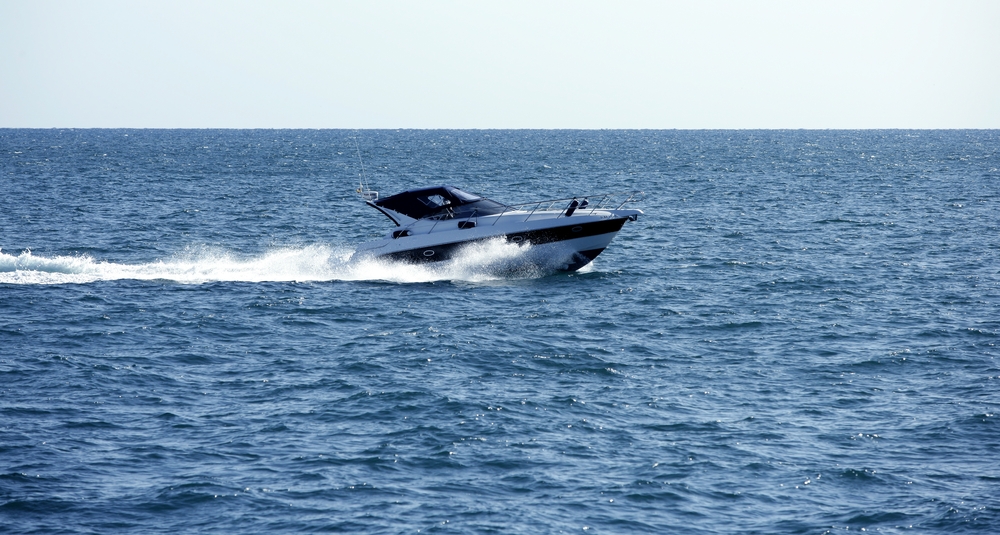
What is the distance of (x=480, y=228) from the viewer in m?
24.1

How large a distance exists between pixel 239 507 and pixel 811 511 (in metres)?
6.70

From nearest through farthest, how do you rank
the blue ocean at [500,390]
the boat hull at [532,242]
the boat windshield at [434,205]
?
the blue ocean at [500,390]
the boat hull at [532,242]
the boat windshield at [434,205]

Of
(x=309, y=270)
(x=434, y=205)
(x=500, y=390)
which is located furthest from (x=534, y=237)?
(x=500, y=390)

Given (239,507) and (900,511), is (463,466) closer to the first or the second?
(239,507)

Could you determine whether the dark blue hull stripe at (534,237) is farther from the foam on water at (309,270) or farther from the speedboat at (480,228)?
the foam on water at (309,270)

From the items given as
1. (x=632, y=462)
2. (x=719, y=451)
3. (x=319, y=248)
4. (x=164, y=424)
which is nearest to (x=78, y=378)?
(x=164, y=424)

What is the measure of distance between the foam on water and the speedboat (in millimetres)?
241

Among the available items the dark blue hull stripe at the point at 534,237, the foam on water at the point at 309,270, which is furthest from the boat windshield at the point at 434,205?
the foam on water at the point at 309,270

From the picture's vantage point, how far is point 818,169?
267 ft

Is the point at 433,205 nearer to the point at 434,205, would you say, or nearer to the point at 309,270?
the point at 434,205

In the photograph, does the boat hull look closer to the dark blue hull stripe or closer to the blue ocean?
the dark blue hull stripe

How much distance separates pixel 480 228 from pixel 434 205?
152 centimetres

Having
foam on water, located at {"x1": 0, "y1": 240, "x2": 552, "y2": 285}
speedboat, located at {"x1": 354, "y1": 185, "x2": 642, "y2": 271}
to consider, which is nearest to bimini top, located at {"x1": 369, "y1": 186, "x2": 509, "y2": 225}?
speedboat, located at {"x1": 354, "y1": 185, "x2": 642, "y2": 271}

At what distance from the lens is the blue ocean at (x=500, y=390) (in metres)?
11.1
